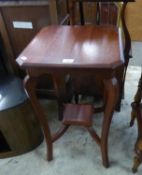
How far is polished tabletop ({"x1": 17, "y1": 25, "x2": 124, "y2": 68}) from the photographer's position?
0.84 m

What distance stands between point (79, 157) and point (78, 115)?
12.2 inches

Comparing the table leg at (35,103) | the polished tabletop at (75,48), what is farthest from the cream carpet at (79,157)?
the polished tabletop at (75,48)

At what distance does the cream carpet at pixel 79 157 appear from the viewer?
1238 mm

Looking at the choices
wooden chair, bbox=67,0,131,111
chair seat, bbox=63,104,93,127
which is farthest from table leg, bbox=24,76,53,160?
wooden chair, bbox=67,0,131,111

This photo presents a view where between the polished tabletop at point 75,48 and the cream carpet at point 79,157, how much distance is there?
697mm

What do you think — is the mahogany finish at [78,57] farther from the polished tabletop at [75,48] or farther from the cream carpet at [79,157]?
the cream carpet at [79,157]

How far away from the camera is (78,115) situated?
117 centimetres

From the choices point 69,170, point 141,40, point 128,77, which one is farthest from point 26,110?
point 141,40

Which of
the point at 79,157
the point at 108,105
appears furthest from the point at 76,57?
the point at 79,157

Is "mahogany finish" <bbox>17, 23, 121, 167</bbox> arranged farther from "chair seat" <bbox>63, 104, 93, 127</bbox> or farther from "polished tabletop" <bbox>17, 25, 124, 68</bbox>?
"chair seat" <bbox>63, 104, 93, 127</bbox>

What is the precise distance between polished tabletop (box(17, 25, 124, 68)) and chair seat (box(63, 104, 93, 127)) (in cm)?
40

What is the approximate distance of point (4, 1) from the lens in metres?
1.33

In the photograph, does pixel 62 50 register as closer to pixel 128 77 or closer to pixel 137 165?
pixel 137 165

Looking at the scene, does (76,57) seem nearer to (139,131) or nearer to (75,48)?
(75,48)
